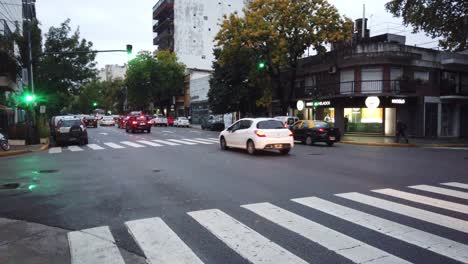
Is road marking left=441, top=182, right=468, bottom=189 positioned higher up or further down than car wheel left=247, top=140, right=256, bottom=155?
further down

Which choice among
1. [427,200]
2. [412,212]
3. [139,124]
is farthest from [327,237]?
[139,124]

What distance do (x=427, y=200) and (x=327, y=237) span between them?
3337 millimetres

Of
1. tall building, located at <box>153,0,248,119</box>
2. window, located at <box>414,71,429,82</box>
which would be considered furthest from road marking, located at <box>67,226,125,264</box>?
tall building, located at <box>153,0,248,119</box>

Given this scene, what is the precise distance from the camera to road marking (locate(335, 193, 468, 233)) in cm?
565

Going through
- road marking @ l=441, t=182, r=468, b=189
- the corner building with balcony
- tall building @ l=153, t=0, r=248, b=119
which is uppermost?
tall building @ l=153, t=0, r=248, b=119

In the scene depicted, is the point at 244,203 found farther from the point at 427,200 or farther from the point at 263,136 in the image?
the point at 263,136

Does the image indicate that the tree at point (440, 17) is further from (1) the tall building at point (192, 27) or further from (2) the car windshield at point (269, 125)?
(1) the tall building at point (192, 27)

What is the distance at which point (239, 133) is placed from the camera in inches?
653

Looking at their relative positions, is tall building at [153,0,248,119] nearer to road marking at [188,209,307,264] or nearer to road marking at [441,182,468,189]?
road marking at [441,182,468,189]

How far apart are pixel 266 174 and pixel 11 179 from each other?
22.9 feet

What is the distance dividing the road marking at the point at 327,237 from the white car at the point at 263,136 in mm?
8607

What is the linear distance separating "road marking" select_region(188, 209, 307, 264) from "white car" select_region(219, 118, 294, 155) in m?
9.10

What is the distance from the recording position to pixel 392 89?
30.2m

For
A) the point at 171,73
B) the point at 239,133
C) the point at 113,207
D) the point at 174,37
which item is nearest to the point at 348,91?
the point at 239,133
